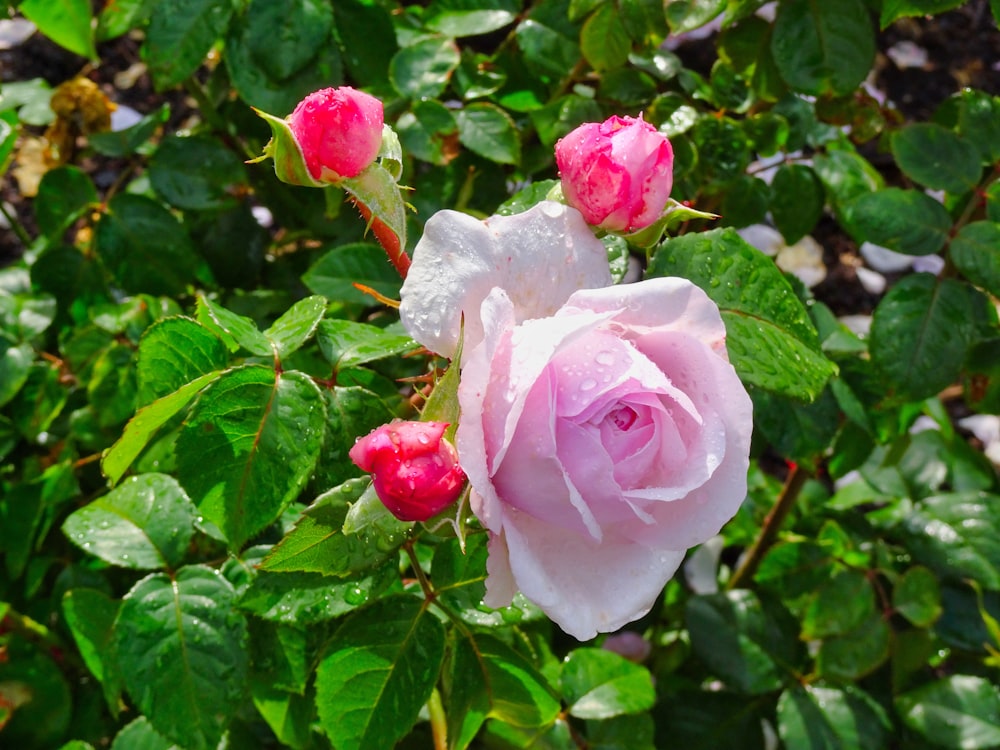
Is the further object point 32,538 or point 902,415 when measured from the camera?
point 902,415

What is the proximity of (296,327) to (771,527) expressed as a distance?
1.20 metres

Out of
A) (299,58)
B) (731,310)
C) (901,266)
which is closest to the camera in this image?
(731,310)

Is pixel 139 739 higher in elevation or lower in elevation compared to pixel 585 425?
lower

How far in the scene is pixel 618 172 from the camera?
0.66m

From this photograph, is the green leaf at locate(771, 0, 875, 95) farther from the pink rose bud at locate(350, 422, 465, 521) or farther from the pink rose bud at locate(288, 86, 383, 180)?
the pink rose bud at locate(350, 422, 465, 521)

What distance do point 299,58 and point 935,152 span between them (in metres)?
0.87

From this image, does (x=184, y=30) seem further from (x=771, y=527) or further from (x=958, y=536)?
(x=958, y=536)

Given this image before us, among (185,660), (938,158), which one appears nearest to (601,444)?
(185,660)

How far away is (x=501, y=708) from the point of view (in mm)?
907

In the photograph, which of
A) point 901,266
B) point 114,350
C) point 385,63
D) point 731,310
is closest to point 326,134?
point 731,310

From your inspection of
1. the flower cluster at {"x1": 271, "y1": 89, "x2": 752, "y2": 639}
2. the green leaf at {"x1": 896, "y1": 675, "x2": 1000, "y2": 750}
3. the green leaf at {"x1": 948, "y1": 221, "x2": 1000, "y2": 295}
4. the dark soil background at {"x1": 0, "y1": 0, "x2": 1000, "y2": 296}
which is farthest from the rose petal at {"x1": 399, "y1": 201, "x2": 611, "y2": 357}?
the dark soil background at {"x1": 0, "y1": 0, "x2": 1000, "y2": 296}

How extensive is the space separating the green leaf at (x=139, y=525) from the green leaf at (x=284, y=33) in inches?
22.0

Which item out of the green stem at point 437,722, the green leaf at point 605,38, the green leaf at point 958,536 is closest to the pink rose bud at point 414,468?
the green stem at point 437,722

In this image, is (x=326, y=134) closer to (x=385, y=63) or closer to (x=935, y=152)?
(x=385, y=63)
